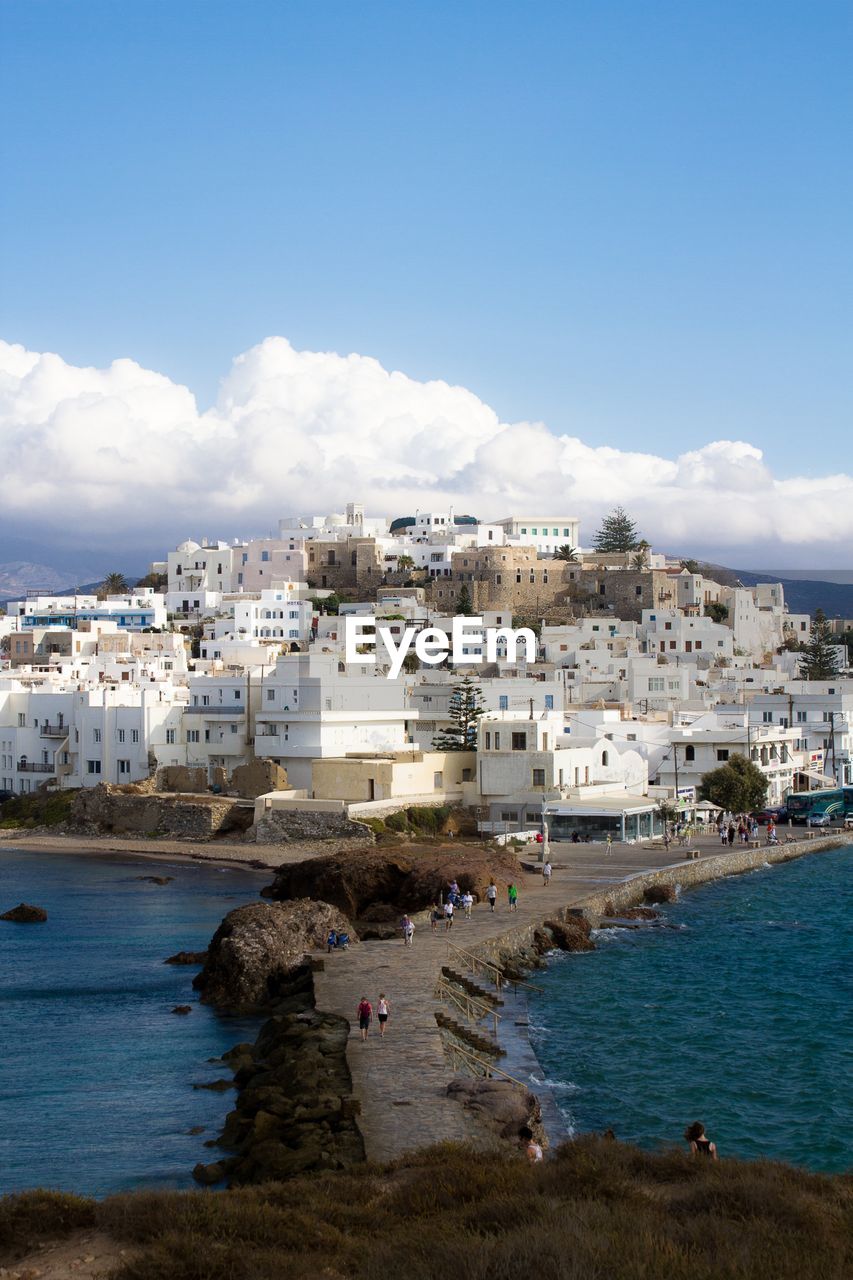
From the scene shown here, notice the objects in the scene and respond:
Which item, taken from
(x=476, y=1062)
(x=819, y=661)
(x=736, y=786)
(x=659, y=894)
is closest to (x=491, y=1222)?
(x=476, y=1062)

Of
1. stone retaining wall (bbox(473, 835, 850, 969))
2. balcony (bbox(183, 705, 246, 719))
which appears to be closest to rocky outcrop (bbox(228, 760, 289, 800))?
balcony (bbox(183, 705, 246, 719))

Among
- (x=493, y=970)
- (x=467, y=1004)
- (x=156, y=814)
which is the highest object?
(x=156, y=814)

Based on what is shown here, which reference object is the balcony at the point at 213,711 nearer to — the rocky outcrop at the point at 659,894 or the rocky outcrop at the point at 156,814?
the rocky outcrop at the point at 156,814

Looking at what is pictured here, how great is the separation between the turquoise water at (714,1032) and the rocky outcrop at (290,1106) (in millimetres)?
3188

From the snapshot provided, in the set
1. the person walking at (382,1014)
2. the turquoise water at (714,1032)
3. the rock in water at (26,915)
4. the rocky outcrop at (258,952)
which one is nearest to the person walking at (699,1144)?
the turquoise water at (714,1032)

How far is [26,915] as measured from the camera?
1329 inches

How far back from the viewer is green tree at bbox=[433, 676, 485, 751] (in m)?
50.6

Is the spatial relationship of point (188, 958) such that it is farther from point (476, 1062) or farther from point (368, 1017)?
point (476, 1062)

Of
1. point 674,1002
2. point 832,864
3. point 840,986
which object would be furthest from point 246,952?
point 832,864

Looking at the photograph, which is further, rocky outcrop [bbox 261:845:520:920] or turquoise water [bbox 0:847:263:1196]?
rocky outcrop [bbox 261:845:520:920]

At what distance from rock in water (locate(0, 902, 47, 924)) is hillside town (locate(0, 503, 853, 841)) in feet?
42.2

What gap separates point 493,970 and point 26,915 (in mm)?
13335

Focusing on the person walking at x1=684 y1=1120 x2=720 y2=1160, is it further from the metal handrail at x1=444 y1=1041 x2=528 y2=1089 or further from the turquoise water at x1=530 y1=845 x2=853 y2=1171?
the metal handrail at x1=444 y1=1041 x2=528 y2=1089

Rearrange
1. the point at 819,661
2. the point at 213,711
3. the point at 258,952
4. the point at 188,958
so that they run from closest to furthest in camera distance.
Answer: the point at 258,952
the point at 188,958
the point at 213,711
the point at 819,661
